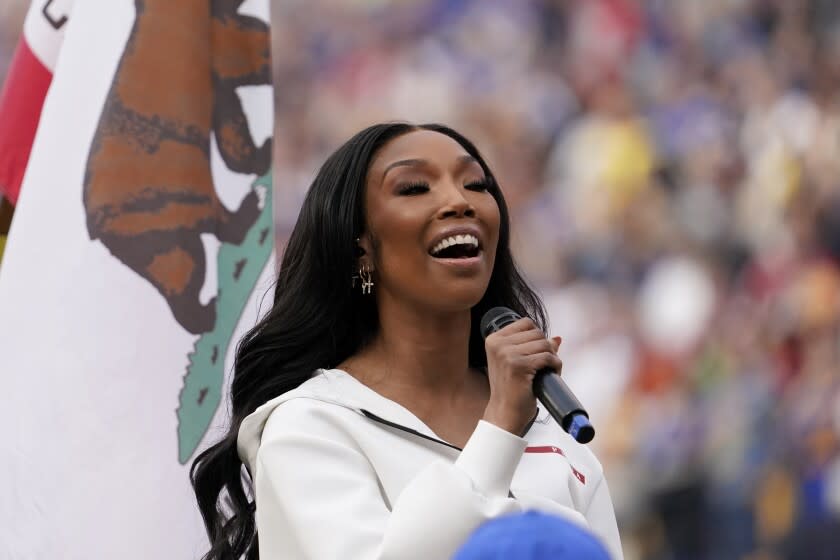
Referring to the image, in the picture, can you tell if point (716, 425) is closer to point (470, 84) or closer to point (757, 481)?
point (757, 481)

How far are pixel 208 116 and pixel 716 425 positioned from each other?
468cm

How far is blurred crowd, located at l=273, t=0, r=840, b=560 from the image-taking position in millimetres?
7426

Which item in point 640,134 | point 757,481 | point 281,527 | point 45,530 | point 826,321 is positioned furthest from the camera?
point 640,134

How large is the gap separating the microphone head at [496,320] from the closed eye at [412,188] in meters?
0.28

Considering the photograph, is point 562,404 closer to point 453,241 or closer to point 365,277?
point 453,241

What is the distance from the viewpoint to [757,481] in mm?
7484

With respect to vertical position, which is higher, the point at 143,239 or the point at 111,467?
the point at 143,239

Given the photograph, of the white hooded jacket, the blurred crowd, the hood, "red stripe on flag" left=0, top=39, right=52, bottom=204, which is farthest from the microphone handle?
the blurred crowd

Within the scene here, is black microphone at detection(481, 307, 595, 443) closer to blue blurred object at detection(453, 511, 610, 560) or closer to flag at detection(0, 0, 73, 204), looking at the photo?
blue blurred object at detection(453, 511, 610, 560)

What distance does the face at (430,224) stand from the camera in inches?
101

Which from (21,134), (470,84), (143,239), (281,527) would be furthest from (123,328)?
(470,84)

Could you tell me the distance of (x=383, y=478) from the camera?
244 cm

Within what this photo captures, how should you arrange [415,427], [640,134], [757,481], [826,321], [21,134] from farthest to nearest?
[640,134], [826,321], [757,481], [21,134], [415,427]

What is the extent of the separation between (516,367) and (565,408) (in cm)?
17
